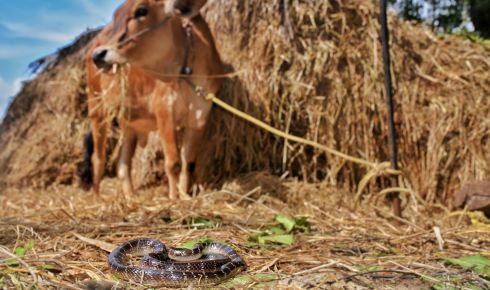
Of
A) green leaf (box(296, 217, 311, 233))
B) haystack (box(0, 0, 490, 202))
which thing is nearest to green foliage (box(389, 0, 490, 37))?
haystack (box(0, 0, 490, 202))

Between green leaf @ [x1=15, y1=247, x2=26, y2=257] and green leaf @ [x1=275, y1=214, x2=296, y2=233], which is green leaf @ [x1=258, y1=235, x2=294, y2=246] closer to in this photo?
green leaf @ [x1=275, y1=214, x2=296, y2=233]

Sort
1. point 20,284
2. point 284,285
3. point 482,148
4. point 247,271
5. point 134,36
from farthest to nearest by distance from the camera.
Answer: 1. point 482,148
2. point 134,36
3. point 247,271
4. point 284,285
5. point 20,284

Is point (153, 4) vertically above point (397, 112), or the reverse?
point (153, 4)

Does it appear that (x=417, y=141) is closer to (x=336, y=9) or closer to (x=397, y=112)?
(x=397, y=112)

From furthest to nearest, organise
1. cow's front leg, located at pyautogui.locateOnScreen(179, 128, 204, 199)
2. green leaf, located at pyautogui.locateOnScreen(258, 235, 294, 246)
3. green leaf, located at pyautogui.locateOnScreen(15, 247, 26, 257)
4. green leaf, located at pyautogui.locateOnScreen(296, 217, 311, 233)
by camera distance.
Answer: cow's front leg, located at pyautogui.locateOnScreen(179, 128, 204, 199), green leaf, located at pyautogui.locateOnScreen(296, 217, 311, 233), green leaf, located at pyautogui.locateOnScreen(258, 235, 294, 246), green leaf, located at pyautogui.locateOnScreen(15, 247, 26, 257)

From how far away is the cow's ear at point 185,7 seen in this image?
4.87 metres

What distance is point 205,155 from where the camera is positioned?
586 cm

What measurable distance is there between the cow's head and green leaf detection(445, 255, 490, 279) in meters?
3.17

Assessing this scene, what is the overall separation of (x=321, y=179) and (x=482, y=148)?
154 centimetres

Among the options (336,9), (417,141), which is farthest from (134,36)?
(417,141)

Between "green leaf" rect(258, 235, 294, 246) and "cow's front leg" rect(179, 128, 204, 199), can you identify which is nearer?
"green leaf" rect(258, 235, 294, 246)

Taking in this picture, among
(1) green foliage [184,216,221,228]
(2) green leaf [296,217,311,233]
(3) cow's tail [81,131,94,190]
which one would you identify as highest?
(3) cow's tail [81,131,94,190]

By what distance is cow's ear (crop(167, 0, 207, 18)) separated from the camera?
16.0 ft

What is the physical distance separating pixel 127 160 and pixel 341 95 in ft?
7.55
